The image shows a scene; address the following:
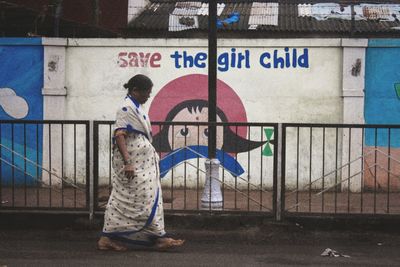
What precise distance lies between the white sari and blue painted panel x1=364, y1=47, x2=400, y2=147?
4749 mm

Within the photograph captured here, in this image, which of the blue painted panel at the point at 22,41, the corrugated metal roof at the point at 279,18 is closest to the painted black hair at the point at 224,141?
the blue painted panel at the point at 22,41

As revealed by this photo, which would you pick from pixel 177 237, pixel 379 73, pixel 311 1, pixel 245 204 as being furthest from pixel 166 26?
pixel 177 237

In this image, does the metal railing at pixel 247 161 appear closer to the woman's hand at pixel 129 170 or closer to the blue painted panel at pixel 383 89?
the blue painted panel at pixel 383 89

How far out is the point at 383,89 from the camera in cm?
963

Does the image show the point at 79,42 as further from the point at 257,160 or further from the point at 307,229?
the point at 307,229

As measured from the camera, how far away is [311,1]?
17953 millimetres

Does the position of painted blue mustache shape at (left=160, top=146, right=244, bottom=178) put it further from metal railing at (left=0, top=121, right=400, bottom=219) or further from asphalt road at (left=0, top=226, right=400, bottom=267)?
asphalt road at (left=0, top=226, right=400, bottom=267)

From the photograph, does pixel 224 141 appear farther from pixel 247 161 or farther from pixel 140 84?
pixel 140 84

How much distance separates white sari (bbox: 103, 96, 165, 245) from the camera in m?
5.97

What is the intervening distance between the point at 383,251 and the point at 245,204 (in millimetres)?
2299

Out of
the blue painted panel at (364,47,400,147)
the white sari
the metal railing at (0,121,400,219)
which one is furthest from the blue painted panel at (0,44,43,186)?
the blue painted panel at (364,47,400,147)

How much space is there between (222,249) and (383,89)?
→ 4565 mm

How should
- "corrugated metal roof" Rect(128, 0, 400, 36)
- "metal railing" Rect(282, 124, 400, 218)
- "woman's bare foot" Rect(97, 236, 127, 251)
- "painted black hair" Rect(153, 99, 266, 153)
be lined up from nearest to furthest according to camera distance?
→ 1. "woman's bare foot" Rect(97, 236, 127, 251)
2. "metal railing" Rect(282, 124, 400, 218)
3. "painted black hair" Rect(153, 99, 266, 153)
4. "corrugated metal roof" Rect(128, 0, 400, 36)

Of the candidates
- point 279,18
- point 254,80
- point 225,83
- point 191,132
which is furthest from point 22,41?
point 279,18
